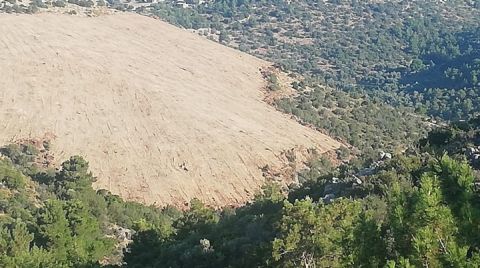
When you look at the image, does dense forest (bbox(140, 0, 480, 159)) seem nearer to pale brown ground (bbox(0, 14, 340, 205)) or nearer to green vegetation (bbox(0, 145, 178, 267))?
pale brown ground (bbox(0, 14, 340, 205))

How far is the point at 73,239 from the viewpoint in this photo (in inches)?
1193

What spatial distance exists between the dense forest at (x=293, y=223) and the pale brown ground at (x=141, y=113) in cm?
610

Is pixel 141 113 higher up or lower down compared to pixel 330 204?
lower down

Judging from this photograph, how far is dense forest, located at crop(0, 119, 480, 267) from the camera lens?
1620cm

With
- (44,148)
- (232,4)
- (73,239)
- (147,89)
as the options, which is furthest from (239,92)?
(232,4)

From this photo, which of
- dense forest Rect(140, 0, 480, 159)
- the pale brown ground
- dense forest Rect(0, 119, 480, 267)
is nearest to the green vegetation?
dense forest Rect(0, 119, 480, 267)

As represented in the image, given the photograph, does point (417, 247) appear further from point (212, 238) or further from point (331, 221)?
point (212, 238)

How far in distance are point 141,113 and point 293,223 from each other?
166 ft

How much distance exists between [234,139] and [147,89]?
13968 millimetres

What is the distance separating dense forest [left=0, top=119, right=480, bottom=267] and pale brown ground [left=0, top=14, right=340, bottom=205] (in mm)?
6102

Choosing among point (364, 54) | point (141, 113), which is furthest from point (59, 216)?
point (364, 54)

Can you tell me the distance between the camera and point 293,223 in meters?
19.2

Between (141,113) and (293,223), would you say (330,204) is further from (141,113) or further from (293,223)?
(141,113)

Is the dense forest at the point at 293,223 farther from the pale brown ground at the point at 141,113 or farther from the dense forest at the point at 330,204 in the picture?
the pale brown ground at the point at 141,113
